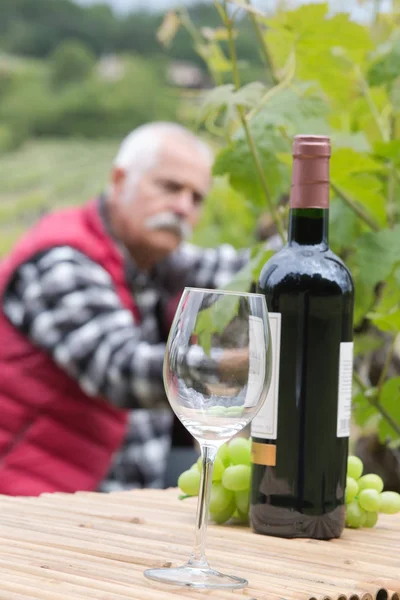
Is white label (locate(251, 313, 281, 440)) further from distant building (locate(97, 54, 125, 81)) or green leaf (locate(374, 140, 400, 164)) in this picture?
distant building (locate(97, 54, 125, 81))

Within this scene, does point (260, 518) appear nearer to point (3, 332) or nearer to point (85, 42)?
point (3, 332)

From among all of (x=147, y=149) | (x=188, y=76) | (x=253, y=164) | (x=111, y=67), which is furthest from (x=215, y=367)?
(x=111, y=67)

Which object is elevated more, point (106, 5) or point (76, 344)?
point (106, 5)

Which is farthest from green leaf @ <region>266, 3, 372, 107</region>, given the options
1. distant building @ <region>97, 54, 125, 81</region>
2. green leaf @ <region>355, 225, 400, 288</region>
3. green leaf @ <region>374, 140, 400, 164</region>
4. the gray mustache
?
distant building @ <region>97, 54, 125, 81</region>

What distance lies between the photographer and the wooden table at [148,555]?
756 mm

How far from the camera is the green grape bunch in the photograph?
113 cm

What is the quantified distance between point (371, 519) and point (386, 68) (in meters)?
0.67

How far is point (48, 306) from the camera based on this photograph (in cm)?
249

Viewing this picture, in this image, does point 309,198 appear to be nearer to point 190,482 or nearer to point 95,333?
point 190,482

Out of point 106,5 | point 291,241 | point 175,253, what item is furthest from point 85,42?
point 291,241

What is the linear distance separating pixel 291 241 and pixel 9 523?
443 millimetres

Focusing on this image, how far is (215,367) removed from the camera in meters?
0.78

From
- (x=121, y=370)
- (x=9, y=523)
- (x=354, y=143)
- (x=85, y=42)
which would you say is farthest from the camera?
(x=85, y=42)

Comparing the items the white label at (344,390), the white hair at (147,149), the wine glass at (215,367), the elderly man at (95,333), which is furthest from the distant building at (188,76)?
the wine glass at (215,367)
